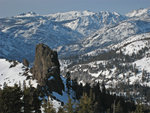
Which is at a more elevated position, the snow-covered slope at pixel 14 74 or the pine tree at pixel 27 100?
the snow-covered slope at pixel 14 74

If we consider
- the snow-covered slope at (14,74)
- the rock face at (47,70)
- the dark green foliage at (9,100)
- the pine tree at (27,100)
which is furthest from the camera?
the snow-covered slope at (14,74)

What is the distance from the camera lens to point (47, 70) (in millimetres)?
131500

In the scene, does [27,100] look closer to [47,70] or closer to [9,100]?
[9,100]

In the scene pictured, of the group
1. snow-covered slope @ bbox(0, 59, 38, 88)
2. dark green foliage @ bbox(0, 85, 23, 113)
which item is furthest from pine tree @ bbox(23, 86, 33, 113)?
snow-covered slope @ bbox(0, 59, 38, 88)

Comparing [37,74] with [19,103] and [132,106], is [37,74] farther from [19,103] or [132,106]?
[19,103]

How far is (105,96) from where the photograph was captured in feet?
477

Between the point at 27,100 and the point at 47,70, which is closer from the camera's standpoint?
the point at 27,100

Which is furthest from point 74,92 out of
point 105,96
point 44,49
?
point 44,49

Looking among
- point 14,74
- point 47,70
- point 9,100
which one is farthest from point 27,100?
point 14,74

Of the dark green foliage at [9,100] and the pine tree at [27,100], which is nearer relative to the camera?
the dark green foliage at [9,100]

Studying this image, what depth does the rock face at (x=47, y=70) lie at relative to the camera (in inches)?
5054

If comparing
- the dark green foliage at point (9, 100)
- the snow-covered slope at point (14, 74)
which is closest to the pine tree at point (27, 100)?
the dark green foliage at point (9, 100)

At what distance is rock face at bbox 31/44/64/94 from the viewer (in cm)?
12838

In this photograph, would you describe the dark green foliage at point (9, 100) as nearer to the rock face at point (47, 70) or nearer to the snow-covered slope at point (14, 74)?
the rock face at point (47, 70)
